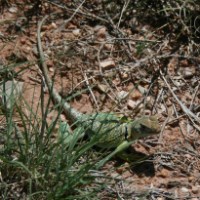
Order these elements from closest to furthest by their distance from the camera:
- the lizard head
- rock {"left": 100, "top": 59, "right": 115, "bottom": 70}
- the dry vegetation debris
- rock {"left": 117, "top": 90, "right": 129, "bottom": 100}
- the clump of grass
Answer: the clump of grass → the lizard head → the dry vegetation debris → rock {"left": 117, "top": 90, "right": 129, "bottom": 100} → rock {"left": 100, "top": 59, "right": 115, "bottom": 70}

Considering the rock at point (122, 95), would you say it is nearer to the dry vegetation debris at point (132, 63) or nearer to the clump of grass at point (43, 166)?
the dry vegetation debris at point (132, 63)

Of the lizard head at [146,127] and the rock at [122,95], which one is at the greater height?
the rock at [122,95]

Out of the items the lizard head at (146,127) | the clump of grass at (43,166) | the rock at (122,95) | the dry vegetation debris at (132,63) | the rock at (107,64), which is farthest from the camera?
the rock at (107,64)

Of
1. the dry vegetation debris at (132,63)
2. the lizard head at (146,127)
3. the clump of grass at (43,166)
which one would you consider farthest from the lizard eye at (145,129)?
the clump of grass at (43,166)

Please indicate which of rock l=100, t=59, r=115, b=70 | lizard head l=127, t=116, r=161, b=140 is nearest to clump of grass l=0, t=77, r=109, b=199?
lizard head l=127, t=116, r=161, b=140

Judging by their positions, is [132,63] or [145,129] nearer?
[145,129]

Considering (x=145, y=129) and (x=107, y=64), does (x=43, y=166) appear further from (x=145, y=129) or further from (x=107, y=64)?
(x=107, y=64)

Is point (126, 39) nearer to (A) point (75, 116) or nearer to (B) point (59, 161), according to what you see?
(A) point (75, 116)

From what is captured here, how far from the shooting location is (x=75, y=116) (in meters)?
3.13

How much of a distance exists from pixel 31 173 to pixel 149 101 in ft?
3.75

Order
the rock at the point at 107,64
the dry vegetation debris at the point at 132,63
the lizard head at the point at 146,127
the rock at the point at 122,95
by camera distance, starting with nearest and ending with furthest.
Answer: the lizard head at the point at 146,127, the dry vegetation debris at the point at 132,63, the rock at the point at 122,95, the rock at the point at 107,64

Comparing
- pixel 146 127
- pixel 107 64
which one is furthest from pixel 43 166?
pixel 107 64

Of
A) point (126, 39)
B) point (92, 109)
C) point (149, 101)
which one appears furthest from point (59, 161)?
point (126, 39)

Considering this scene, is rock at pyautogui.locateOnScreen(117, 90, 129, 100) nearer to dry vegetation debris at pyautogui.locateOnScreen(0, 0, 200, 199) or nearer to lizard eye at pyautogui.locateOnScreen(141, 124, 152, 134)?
dry vegetation debris at pyautogui.locateOnScreen(0, 0, 200, 199)
